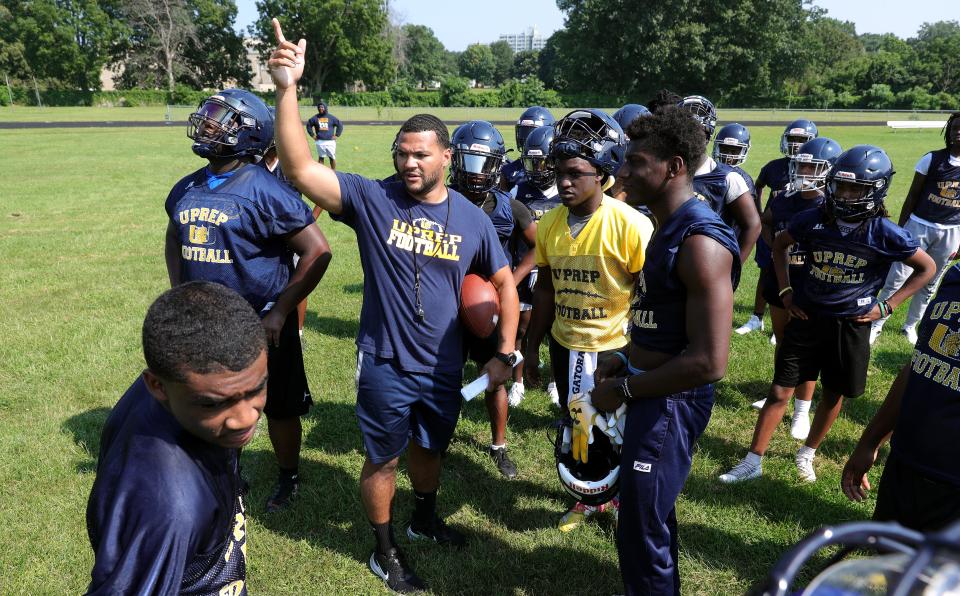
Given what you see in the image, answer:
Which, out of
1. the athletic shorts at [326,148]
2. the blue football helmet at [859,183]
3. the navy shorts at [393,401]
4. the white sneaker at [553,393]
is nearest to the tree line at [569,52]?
the athletic shorts at [326,148]

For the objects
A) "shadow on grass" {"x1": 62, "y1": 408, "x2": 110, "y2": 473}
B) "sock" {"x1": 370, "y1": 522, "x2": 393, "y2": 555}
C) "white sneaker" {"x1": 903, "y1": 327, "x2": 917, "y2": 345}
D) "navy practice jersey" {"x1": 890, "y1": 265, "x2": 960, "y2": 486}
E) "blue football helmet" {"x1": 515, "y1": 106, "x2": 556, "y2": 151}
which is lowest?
"shadow on grass" {"x1": 62, "y1": 408, "x2": 110, "y2": 473}

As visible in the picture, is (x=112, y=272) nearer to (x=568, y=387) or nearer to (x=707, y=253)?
(x=568, y=387)

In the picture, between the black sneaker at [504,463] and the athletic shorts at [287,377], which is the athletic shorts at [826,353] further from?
the athletic shorts at [287,377]

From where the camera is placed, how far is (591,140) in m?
4.05

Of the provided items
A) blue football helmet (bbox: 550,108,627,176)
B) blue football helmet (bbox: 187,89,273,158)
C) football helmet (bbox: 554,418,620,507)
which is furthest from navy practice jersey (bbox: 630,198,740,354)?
blue football helmet (bbox: 187,89,273,158)

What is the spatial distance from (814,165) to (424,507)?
4.62 meters

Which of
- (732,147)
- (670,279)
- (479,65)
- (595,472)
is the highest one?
(479,65)

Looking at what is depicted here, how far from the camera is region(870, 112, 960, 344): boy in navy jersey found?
23.3 ft

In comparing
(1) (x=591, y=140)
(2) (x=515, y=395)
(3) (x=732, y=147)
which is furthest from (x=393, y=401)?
(3) (x=732, y=147)

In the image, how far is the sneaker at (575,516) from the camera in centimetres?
431

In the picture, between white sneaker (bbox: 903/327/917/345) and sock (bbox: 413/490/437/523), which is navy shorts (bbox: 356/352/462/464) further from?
white sneaker (bbox: 903/327/917/345)

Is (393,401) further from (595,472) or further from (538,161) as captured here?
(538,161)

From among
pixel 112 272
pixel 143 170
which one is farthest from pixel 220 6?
pixel 112 272

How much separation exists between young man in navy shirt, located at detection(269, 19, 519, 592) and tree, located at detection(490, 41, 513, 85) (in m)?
155
